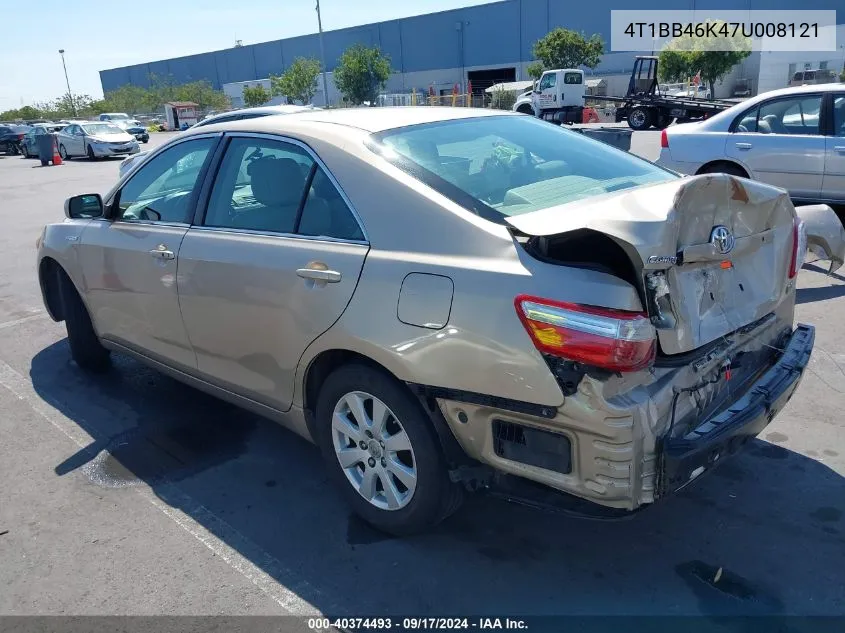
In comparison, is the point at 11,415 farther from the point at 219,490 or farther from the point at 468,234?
the point at 468,234

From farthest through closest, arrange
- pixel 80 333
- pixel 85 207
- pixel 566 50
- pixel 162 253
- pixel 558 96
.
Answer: pixel 566 50, pixel 558 96, pixel 80 333, pixel 85 207, pixel 162 253

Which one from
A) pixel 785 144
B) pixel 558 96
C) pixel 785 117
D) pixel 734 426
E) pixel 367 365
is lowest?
pixel 734 426

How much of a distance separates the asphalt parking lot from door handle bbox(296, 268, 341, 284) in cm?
113

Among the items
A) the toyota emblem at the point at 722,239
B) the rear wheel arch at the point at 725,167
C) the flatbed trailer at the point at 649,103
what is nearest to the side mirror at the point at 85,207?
the toyota emblem at the point at 722,239

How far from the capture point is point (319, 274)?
2.98 metres

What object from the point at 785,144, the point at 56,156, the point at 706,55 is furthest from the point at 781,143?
the point at 706,55

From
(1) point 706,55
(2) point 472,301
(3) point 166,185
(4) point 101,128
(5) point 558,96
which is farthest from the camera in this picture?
(1) point 706,55

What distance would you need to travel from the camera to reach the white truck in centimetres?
3241

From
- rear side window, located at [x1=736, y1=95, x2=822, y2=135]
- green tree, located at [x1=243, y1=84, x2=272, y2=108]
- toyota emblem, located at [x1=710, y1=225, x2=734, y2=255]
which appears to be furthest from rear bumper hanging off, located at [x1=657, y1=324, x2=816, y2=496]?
green tree, located at [x1=243, y1=84, x2=272, y2=108]

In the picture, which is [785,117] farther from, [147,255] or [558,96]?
[558,96]

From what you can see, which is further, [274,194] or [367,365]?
[274,194]

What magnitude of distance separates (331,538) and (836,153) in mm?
6962

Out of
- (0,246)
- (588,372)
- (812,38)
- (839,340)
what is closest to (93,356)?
(588,372)

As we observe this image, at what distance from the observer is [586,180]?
3.29 metres
